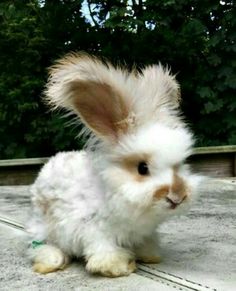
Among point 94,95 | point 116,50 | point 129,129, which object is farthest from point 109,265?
point 116,50

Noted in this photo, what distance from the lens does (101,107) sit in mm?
1707

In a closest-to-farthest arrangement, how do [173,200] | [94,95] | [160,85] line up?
1. [173,200]
2. [94,95]
3. [160,85]

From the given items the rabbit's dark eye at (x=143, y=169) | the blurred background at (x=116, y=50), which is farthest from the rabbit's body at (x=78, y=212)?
the blurred background at (x=116, y=50)

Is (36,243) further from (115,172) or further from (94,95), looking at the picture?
(94,95)

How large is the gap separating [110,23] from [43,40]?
755 millimetres

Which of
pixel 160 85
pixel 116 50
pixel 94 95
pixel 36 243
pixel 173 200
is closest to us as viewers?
pixel 173 200

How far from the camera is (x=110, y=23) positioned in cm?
549

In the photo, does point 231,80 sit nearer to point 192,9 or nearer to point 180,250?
point 192,9

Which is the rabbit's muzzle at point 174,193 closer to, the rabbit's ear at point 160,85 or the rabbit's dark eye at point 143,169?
the rabbit's dark eye at point 143,169

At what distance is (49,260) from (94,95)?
0.57 m

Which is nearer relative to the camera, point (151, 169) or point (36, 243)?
point (151, 169)

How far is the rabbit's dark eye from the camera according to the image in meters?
1.61

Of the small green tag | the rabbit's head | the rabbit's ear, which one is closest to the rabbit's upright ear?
the rabbit's head

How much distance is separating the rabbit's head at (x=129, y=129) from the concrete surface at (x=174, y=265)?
0.73 feet
